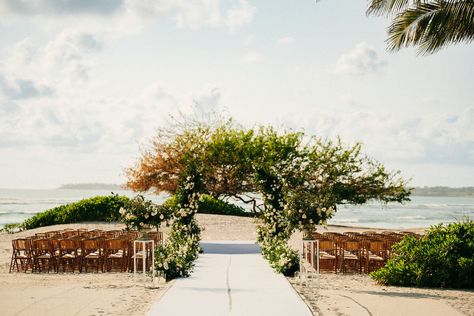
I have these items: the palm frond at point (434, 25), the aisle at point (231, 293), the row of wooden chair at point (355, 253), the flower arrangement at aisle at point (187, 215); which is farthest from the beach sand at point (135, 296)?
the palm frond at point (434, 25)

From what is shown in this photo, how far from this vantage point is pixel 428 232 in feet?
43.6

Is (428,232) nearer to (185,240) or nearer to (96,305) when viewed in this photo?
(185,240)

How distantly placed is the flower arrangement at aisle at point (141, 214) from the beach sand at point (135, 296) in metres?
1.30

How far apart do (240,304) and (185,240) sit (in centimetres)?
696

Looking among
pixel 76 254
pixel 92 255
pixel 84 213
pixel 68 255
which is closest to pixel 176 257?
pixel 92 255

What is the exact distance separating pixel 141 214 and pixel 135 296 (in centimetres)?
218

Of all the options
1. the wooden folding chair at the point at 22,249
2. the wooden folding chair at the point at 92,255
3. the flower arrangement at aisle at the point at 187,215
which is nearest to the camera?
the wooden folding chair at the point at 92,255

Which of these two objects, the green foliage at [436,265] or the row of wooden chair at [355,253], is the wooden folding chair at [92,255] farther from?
the green foliage at [436,265]

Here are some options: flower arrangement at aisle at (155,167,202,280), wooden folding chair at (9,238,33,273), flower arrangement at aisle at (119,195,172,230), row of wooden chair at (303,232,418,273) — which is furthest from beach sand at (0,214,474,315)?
flower arrangement at aisle at (155,167,202,280)

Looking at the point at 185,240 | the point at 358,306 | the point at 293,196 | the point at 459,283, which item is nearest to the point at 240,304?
the point at 358,306

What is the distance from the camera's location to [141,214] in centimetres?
1230

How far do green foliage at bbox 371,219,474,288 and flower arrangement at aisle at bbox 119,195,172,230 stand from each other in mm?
5100

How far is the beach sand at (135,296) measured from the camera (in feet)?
30.8

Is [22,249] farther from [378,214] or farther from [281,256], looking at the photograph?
[378,214]
